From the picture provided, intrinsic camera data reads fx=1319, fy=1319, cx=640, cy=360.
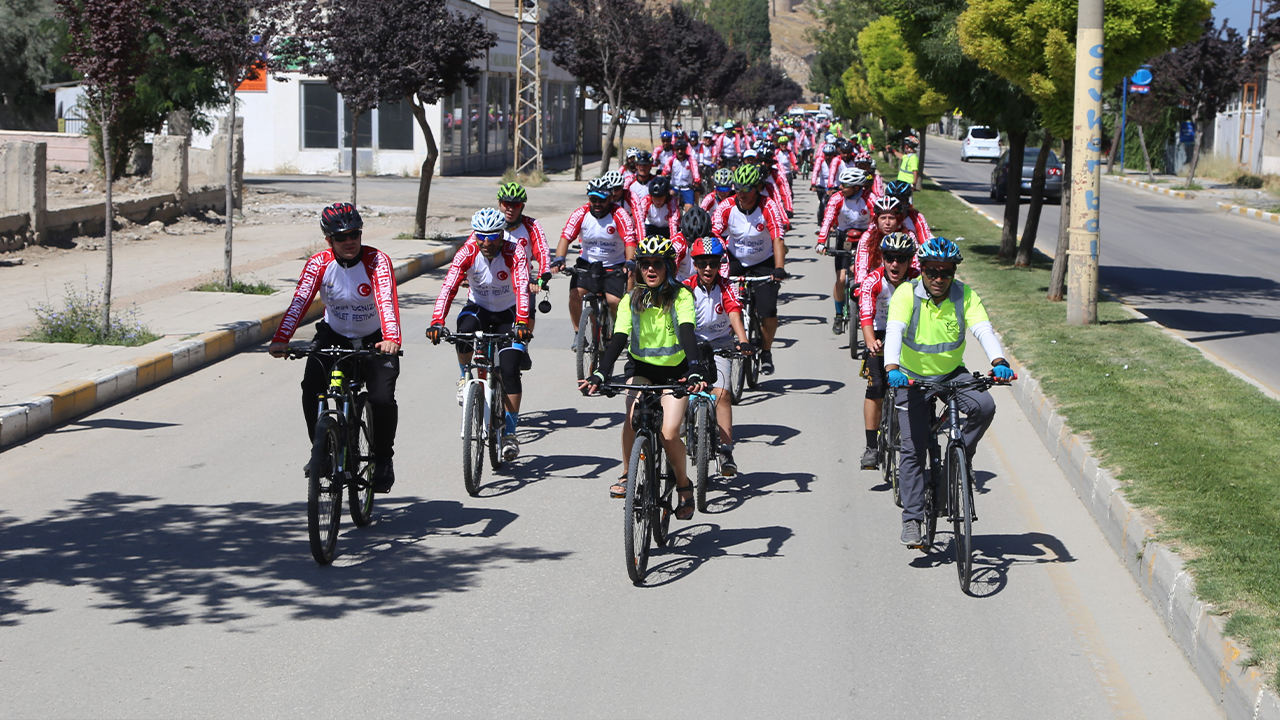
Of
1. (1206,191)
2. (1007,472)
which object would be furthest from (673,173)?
(1206,191)

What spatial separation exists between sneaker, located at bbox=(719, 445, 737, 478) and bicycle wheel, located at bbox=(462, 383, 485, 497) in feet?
5.02

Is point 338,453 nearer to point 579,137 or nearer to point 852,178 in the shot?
point 852,178

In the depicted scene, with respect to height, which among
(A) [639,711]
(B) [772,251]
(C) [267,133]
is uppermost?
(C) [267,133]

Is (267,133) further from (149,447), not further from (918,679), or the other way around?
(918,679)

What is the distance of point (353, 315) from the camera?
739 centimetres

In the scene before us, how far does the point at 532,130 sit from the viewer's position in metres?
50.9

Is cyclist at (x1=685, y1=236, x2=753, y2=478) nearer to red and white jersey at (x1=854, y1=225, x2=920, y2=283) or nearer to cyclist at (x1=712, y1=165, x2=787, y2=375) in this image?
red and white jersey at (x1=854, y1=225, x2=920, y2=283)

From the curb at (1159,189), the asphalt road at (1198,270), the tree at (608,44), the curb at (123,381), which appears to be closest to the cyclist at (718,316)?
the curb at (123,381)

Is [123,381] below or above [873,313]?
below

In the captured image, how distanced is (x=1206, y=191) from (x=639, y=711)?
41.7 meters

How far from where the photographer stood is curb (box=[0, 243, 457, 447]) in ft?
31.1

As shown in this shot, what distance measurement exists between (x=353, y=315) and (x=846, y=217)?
27.0ft

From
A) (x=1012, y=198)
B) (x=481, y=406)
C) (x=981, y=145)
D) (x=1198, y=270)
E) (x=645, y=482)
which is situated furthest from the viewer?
(x=981, y=145)


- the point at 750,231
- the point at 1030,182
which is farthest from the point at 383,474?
the point at 1030,182
